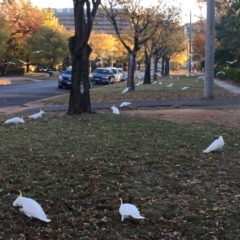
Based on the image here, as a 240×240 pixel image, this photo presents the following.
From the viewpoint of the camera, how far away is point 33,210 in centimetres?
526

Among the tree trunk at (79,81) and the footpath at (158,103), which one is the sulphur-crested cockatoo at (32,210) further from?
the footpath at (158,103)

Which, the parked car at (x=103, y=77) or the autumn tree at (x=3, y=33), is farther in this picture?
the autumn tree at (x=3, y=33)

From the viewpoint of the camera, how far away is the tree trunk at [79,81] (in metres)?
14.5

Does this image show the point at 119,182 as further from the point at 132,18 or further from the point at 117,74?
the point at 117,74

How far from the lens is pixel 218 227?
5176 mm

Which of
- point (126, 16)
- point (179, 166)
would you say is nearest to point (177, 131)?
point (179, 166)

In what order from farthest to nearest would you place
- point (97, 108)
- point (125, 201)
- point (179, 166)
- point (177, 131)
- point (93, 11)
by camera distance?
point (97, 108) → point (93, 11) → point (177, 131) → point (179, 166) → point (125, 201)

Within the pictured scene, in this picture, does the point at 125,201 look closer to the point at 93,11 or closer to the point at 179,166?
the point at 179,166

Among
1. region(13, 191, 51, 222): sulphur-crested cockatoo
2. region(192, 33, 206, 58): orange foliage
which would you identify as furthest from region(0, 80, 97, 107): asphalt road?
region(192, 33, 206, 58): orange foliage

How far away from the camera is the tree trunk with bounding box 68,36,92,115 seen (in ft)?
47.5

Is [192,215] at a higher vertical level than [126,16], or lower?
lower

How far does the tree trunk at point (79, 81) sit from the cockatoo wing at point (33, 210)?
9.34m

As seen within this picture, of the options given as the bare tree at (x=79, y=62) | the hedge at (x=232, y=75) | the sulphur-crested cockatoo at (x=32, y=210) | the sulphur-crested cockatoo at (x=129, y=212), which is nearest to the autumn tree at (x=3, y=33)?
the hedge at (x=232, y=75)

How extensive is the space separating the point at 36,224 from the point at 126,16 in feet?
82.9
